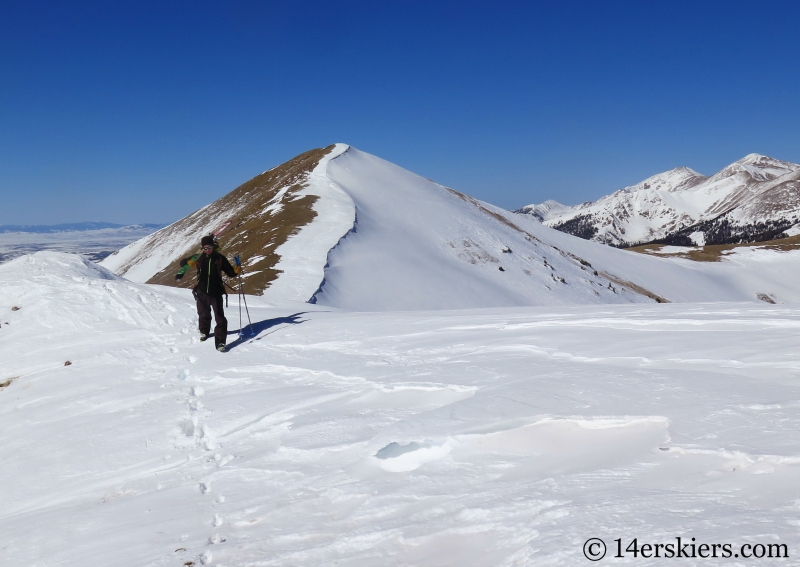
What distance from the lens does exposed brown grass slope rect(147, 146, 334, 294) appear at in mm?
34125

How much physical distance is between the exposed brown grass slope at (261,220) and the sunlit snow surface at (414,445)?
18.3 m

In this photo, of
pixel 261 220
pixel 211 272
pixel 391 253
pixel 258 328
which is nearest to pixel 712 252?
pixel 391 253

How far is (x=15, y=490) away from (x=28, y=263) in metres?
11.5

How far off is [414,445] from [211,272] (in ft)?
27.4

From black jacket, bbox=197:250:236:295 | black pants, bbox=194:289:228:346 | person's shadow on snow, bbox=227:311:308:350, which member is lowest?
person's shadow on snow, bbox=227:311:308:350

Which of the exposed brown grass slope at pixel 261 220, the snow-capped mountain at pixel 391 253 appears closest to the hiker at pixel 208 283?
the snow-capped mountain at pixel 391 253

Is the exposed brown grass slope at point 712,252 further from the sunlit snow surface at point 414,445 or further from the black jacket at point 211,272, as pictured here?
the black jacket at point 211,272

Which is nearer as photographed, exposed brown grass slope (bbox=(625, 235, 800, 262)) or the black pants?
the black pants

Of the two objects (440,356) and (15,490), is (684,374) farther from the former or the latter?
(15,490)

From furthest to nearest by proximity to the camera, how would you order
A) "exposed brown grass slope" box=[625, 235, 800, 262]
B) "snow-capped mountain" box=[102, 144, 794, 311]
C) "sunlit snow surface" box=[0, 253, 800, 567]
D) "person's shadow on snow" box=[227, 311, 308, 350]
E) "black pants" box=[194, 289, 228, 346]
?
"exposed brown grass slope" box=[625, 235, 800, 262] < "snow-capped mountain" box=[102, 144, 794, 311] < "person's shadow on snow" box=[227, 311, 308, 350] < "black pants" box=[194, 289, 228, 346] < "sunlit snow surface" box=[0, 253, 800, 567]

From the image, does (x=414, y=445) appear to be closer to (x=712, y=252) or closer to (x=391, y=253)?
(x=391, y=253)

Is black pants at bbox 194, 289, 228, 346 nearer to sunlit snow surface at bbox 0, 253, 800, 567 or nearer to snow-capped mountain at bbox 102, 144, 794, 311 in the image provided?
sunlit snow surface at bbox 0, 253, 800, 567

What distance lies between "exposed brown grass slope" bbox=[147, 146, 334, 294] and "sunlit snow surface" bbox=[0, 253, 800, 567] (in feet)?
60.0

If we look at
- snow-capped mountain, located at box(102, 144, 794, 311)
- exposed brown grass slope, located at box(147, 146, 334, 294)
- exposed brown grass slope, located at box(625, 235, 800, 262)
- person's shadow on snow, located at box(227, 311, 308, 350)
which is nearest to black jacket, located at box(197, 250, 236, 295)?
person's shadow on snow, located at box(227, 311, 308, 350)
